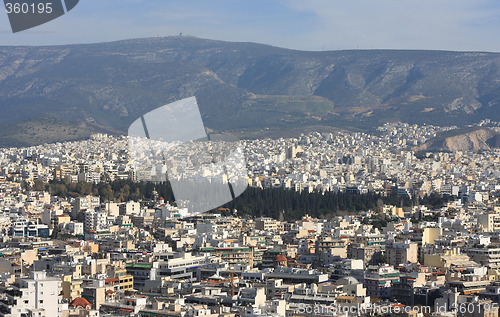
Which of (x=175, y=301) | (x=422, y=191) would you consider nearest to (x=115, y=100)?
(x=422, y=191)

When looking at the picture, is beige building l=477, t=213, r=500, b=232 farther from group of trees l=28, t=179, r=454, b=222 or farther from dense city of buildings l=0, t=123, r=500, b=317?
group of trees l=28, t=179, r=454, b=222

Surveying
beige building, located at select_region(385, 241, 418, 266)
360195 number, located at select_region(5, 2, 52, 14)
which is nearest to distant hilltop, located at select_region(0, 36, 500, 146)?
beige building, located at select_region(385, 241, 418, 266)

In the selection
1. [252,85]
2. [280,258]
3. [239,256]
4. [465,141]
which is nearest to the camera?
[280,258]

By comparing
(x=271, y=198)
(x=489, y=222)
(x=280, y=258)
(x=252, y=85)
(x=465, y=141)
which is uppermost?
(x=252, y=85)

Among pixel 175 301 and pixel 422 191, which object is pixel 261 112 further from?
pixel 175 301

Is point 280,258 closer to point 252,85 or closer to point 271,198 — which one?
point 271,198

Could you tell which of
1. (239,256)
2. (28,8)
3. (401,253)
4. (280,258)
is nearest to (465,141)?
(401,253)
